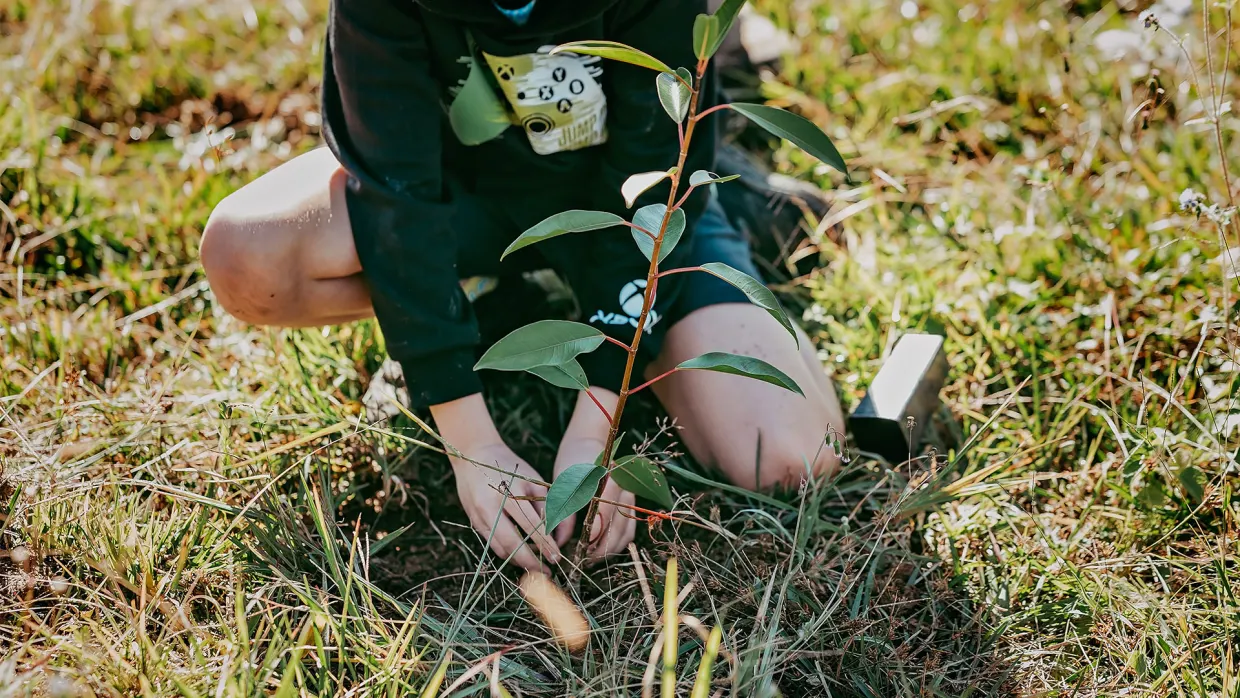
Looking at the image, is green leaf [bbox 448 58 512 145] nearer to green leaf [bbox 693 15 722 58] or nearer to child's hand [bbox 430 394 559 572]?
child's hand [bbox 430 394 559 572]

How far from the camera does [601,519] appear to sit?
1.21m

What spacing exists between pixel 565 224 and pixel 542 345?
127 millimetres

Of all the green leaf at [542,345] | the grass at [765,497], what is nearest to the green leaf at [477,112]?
the grass at [765,497]

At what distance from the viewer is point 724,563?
4.02ft

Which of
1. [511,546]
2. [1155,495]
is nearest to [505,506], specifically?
[511,546]

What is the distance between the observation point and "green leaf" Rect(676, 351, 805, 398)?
35.9 inches

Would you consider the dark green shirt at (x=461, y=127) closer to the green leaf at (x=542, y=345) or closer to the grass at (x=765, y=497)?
the grass at (x=765, y=497)

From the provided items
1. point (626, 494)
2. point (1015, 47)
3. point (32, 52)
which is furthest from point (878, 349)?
point (32, 52)

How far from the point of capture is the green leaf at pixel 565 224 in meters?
0.83

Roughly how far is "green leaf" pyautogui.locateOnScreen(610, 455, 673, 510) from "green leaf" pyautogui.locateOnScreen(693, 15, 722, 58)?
423 mm

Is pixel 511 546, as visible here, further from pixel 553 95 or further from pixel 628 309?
pixel 553 95

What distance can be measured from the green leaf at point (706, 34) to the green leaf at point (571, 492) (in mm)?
425

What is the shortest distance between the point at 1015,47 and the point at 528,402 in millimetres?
1432

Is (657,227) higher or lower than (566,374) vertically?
higher
